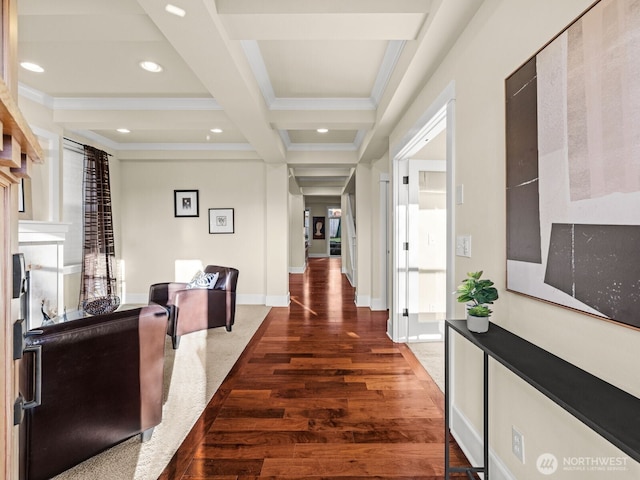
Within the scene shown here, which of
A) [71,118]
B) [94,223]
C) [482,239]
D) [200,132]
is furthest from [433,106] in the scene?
[94,223]

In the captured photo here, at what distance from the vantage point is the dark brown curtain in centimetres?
465

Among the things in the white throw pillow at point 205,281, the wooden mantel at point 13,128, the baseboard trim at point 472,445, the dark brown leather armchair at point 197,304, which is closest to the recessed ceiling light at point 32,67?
the dark brown leather armchair at point 197,304

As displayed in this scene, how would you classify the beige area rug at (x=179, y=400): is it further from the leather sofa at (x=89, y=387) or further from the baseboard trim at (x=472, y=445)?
the baseboard trim at (x=472, y=445)

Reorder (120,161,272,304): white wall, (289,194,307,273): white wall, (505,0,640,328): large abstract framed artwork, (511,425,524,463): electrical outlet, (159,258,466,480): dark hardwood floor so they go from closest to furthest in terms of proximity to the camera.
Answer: (505,0,640,328): large abstract framed artwork < (511,425,524,463): electrical outlet < (159,258,466,480): dark hardwood floor < (120,161,272,304): white wall < (289,194,307,273): white wall

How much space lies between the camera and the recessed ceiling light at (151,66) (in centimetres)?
280

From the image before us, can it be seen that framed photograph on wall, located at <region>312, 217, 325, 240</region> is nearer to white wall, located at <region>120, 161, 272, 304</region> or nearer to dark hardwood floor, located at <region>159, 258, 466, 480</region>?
white wall, located at <region>120, 161, 272, 304</region>

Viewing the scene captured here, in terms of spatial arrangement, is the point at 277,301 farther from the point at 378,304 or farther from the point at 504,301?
the point at 504,301

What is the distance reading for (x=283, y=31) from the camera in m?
1.98

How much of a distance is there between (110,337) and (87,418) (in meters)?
0.40

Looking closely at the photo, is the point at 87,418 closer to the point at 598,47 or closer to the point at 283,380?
the point at 283,380

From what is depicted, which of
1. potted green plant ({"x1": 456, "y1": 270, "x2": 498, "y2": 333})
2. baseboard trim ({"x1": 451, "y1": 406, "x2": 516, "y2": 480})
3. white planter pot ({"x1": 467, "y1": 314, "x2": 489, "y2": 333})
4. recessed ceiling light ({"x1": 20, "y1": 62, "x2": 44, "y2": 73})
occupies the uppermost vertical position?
recessed ceiling light ({"x1": 20, "y1": 62, "x2": 44, "y2": 73})

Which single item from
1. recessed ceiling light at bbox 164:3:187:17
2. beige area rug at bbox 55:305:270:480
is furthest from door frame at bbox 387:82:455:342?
beige area rug at bbox 55:305:270:480

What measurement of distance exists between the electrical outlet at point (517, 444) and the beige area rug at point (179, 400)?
1.75 m

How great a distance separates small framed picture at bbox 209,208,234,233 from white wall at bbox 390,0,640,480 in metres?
4.28
